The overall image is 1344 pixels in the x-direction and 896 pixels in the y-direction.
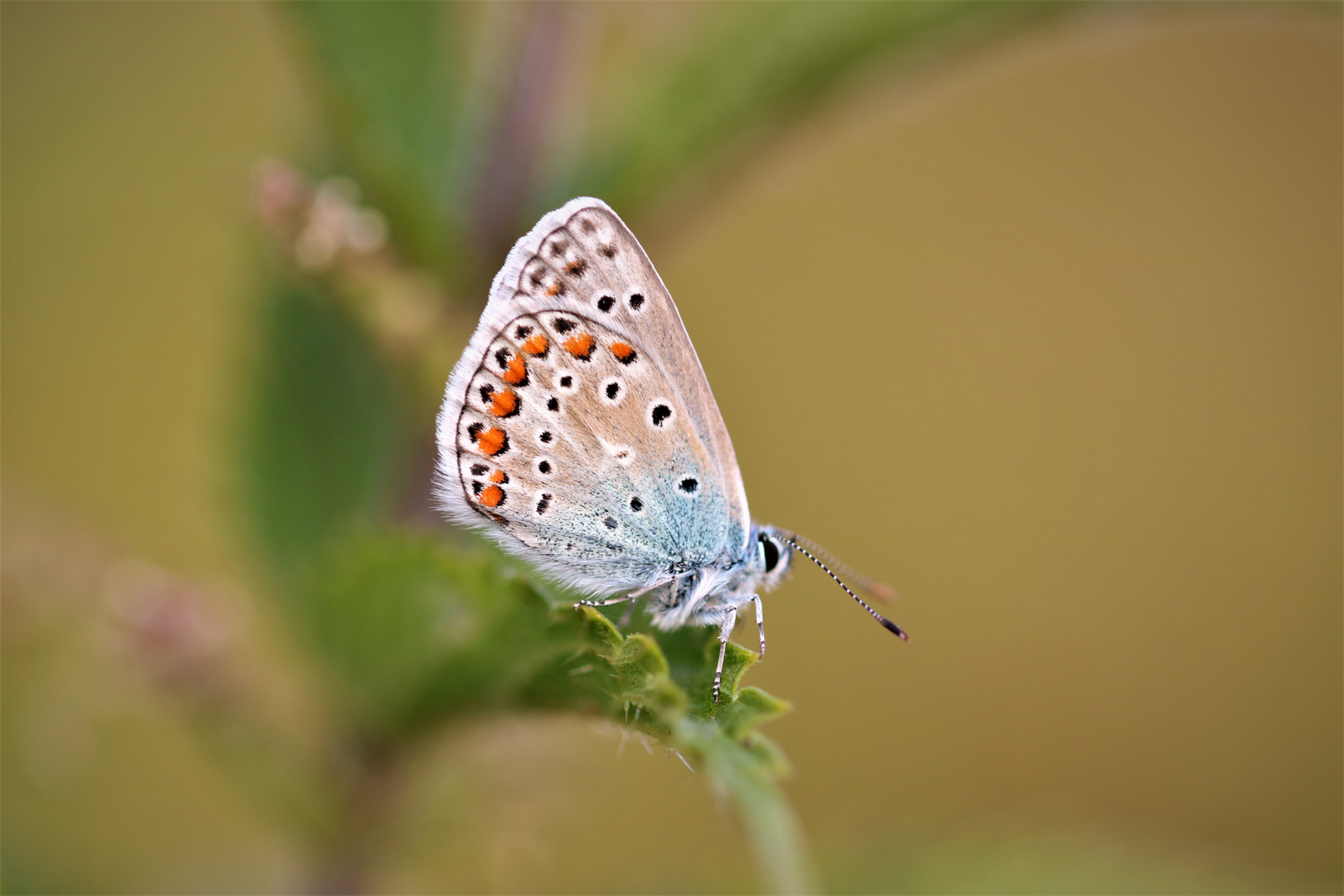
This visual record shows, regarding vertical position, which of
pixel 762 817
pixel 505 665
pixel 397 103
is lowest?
pixel 762 817

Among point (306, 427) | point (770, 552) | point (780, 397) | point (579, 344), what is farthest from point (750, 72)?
point (780, 397)

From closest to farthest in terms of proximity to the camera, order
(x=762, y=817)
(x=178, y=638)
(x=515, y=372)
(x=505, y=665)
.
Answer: (x=762, y=817) < (x=505, y=665) < (x=515, y=372) < (x=178, y=638)

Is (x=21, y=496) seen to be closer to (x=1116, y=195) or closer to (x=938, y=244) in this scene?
(x=938, y=244)

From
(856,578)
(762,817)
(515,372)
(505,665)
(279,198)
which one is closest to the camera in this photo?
(762,817)

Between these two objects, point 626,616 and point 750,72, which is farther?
point 626,616

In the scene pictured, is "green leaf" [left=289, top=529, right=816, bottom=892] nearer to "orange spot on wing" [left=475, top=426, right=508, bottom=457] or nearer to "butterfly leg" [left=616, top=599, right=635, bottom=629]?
"butterfly leg" [left=616, top=599, right=635, bottom=629]

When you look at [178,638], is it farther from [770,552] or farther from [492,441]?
[770,552]
